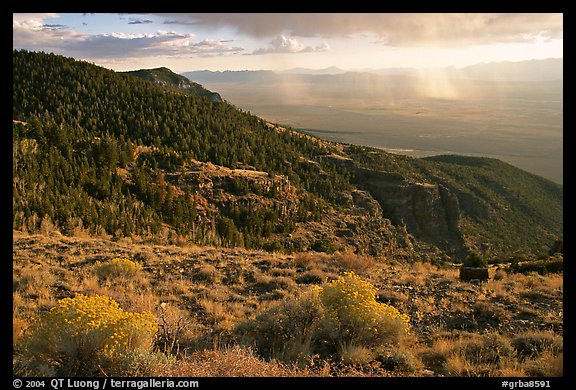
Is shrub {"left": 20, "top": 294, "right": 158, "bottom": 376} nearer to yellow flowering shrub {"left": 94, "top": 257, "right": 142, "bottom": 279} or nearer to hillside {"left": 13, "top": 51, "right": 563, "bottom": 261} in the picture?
yellow flowering shrub {"left": 94, "top": 257, "right": 142, "bottom": 279}

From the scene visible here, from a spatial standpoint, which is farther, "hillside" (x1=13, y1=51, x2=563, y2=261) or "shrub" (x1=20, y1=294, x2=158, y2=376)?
"hillside" (x1=13, y1=51, x2=563, y2=261)

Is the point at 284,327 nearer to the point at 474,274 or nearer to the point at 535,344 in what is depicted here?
the point at 535,344

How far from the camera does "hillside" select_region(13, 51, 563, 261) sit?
24906 mm

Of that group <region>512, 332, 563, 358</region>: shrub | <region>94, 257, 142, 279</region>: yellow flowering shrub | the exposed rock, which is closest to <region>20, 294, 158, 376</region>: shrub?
<region>94, 257, 142, 279</region>: yellow flowering shrub

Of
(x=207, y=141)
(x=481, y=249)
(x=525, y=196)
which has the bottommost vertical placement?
(x=481, y=249)

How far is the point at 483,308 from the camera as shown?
7.86m

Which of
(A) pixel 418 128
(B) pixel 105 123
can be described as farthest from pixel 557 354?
(A) pixel 418 128

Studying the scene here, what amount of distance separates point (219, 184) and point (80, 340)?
107 ft

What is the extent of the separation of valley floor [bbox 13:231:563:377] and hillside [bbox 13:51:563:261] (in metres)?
6.62

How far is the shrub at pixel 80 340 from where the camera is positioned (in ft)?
14.4

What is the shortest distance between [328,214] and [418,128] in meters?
172

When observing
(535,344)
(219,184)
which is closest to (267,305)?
(535,344)

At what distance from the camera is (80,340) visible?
445cm
